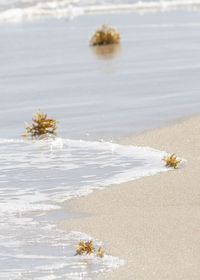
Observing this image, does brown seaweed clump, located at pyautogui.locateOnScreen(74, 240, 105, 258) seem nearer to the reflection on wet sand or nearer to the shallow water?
the shallow water

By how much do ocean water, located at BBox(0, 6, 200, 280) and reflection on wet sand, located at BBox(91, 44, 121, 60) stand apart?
0.08 ft

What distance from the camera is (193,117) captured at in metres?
8.75

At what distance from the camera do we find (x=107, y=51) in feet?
51.6

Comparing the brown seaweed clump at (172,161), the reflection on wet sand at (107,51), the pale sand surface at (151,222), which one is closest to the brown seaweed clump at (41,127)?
the pale sand surface at (151,222)

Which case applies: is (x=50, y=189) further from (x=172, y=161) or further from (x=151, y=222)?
(x=151, y=222)

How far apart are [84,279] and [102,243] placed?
0.63 metres

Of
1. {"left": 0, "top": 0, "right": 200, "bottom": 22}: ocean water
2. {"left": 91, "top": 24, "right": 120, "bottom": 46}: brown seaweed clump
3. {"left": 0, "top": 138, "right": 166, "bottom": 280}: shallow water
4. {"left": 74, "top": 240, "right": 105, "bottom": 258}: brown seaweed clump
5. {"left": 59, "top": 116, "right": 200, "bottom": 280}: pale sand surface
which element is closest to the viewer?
{"left": 59, "top": 116, "right": 200, "bottom": 280}: pale sand surface

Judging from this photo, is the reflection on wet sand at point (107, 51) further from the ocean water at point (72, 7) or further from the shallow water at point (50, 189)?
the ocean water at point (72, 7)

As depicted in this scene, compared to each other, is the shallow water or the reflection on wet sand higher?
the reflection on wet sand

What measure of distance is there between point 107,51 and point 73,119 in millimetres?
6738

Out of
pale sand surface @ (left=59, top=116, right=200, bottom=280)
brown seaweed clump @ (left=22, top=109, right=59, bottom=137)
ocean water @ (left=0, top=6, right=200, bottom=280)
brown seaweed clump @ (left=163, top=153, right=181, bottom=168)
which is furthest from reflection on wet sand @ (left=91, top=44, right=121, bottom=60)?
brown seaweed clump @ (left=163, top=153, right=181, bottom=168)

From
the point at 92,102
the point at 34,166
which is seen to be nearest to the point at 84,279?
the point at 34,166

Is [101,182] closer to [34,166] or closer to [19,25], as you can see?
[34,166]

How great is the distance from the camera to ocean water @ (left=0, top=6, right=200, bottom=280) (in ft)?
17.3
